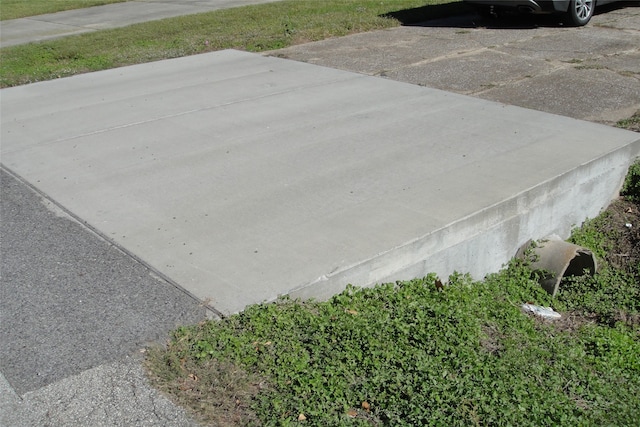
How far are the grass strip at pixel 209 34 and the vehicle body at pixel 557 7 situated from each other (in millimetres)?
1734

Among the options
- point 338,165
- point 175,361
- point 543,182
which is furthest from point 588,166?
point 175,361

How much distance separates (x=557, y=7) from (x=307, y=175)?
24.7ft

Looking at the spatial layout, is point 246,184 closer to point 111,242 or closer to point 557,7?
point 111,242

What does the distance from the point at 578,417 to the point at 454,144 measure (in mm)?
3339

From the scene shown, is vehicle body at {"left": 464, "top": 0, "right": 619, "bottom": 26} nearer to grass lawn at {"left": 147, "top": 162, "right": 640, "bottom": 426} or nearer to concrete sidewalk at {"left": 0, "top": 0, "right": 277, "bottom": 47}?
concrete sidewalk at {"left": 0, "top": 0, "right": 277, "bottom": 47}

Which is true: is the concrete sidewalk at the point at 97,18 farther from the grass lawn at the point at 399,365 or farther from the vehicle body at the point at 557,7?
the grass lawn at the point at 399,365

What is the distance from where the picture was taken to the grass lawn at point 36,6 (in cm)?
1736

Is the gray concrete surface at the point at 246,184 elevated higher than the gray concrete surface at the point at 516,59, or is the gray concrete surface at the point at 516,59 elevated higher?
the gray concrete surface at the point at 516,59

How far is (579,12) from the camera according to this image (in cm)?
1184

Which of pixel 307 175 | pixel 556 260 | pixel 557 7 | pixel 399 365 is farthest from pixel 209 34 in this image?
pixel 399 365

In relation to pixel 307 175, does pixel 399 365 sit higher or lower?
lower

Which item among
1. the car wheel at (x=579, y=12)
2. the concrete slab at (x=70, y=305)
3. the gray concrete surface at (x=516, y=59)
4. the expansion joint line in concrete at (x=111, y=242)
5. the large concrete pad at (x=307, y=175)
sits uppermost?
the car wheel at (x=579, y=12)

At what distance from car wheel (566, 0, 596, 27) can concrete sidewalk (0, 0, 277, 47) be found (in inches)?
290

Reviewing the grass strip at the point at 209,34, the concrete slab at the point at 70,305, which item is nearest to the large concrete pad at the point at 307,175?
the concrete slab at the point at 70,305
